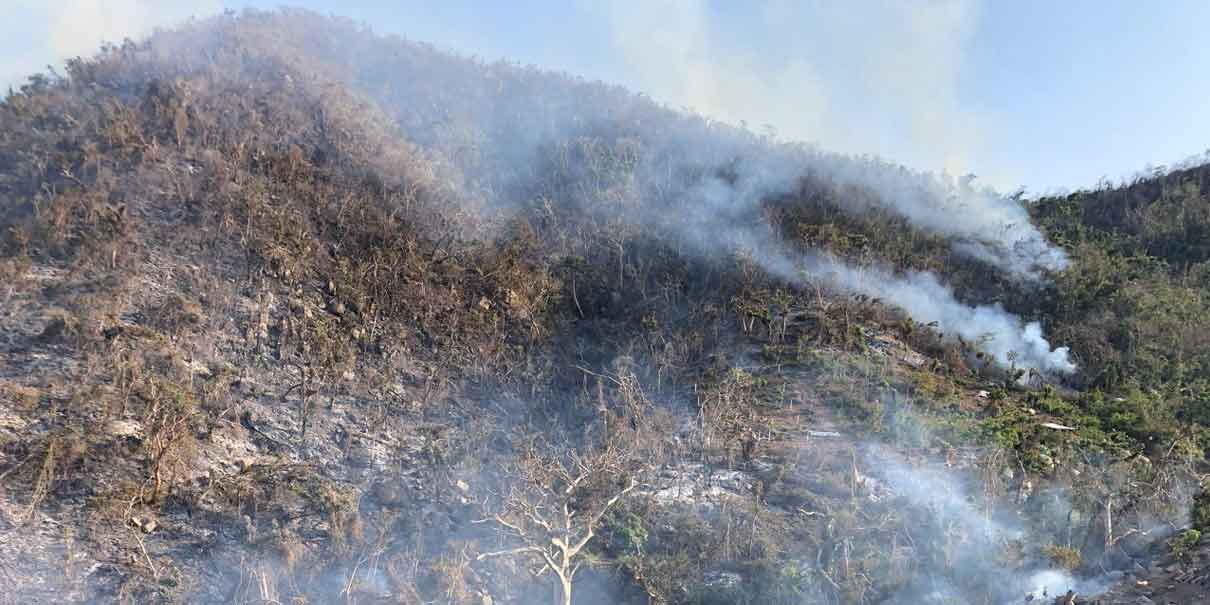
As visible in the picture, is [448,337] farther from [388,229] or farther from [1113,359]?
[1113,359]

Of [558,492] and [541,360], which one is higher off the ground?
[541,360]

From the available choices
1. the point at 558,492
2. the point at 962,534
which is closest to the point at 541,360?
the point at 558,492

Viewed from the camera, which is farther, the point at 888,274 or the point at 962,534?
the point at 888,274

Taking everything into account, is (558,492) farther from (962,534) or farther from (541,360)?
(962,534)

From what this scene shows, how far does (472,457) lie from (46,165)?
12.9 metres

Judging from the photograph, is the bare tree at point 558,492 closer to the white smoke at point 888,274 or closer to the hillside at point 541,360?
the hillside at point 541,360

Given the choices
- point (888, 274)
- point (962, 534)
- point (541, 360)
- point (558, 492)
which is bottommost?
point (558, 492)

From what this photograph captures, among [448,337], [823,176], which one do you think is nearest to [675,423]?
[448,337]

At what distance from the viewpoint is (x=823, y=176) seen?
25609 mm

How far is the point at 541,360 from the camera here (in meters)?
17.6

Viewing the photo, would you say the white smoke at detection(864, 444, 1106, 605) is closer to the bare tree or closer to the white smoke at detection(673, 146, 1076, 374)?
the bare tree

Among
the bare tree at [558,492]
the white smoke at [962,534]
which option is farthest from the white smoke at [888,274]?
the bare tree at [558,492]

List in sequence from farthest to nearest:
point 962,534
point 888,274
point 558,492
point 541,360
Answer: point 888,274 < point 541,360 < point 558,492 < point 962,534

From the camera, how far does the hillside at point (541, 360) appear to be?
11.4 m
